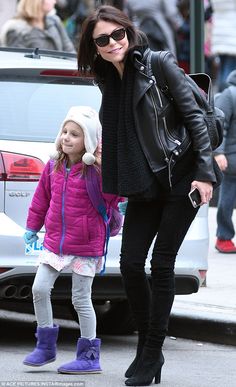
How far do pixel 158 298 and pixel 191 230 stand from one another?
1503mm

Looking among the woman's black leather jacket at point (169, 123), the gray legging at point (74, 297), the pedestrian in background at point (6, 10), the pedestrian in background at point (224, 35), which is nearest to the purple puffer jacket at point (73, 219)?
the gray legging at point (74, 297)

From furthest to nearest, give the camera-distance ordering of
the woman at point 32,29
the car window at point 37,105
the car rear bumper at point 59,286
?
the woman at point 32,29, the car window at point 37,105, the car rear bumper at point 59,286

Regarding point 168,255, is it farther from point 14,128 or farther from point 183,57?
point 183,57

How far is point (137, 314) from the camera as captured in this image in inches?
235

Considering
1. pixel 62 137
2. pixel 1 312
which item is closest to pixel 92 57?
pixel 62 137

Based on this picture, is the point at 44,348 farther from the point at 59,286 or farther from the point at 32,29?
the point at 32,29

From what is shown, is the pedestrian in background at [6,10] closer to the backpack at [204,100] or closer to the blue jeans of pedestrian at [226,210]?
the blue jeans of pedestrian at [226,210]

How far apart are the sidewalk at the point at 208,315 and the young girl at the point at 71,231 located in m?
1.64

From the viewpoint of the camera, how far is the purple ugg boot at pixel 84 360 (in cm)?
622

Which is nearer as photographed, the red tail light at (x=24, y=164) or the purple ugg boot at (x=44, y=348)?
the purple ugg boot at (x=44, y=348)

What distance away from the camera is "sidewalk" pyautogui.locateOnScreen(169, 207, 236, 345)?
775cm

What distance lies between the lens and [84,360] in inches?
246

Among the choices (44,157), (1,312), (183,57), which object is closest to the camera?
(44,157)

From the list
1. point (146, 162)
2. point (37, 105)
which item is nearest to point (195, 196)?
point (146, 162)
